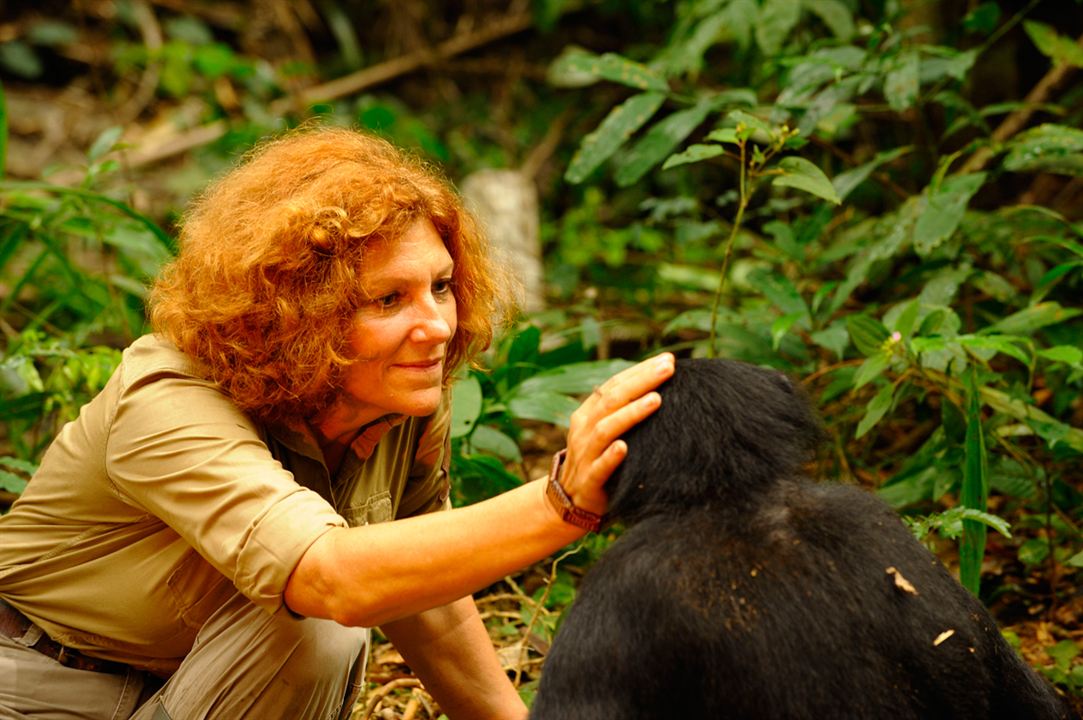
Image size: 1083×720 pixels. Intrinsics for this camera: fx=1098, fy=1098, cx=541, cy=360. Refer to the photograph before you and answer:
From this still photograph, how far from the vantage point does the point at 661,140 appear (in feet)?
11.1

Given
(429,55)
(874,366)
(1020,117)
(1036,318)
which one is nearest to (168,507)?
(874,366)

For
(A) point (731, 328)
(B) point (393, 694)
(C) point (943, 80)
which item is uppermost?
(C) point (943, 80)

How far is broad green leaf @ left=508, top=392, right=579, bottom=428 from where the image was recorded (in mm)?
2948

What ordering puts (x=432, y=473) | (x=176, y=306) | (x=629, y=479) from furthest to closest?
(x=432, y=473) → (x=176, y=306) → (x=629, y=479)

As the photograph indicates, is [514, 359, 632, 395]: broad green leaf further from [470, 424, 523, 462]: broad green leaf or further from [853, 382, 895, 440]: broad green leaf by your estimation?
[853, 382, 895, 440]: broad green leaf

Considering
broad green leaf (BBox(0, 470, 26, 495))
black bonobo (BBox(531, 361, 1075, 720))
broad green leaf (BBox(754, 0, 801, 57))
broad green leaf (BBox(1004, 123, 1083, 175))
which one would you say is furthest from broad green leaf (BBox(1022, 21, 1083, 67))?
broad green leaf (BBox(0, 470, 26, 495))

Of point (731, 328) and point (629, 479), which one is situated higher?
point (629, 479)

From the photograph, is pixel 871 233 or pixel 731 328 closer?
pixel 731 328

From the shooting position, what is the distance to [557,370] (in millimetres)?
3172

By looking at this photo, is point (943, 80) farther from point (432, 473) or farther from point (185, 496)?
point (185, 496)

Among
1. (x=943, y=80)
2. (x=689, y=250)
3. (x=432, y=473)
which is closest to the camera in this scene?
(x=432, y=473)

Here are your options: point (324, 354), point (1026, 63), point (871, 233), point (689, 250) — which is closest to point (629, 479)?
point (324, 354)

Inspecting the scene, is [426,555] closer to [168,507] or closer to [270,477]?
[270,477]

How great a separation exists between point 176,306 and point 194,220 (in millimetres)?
215
